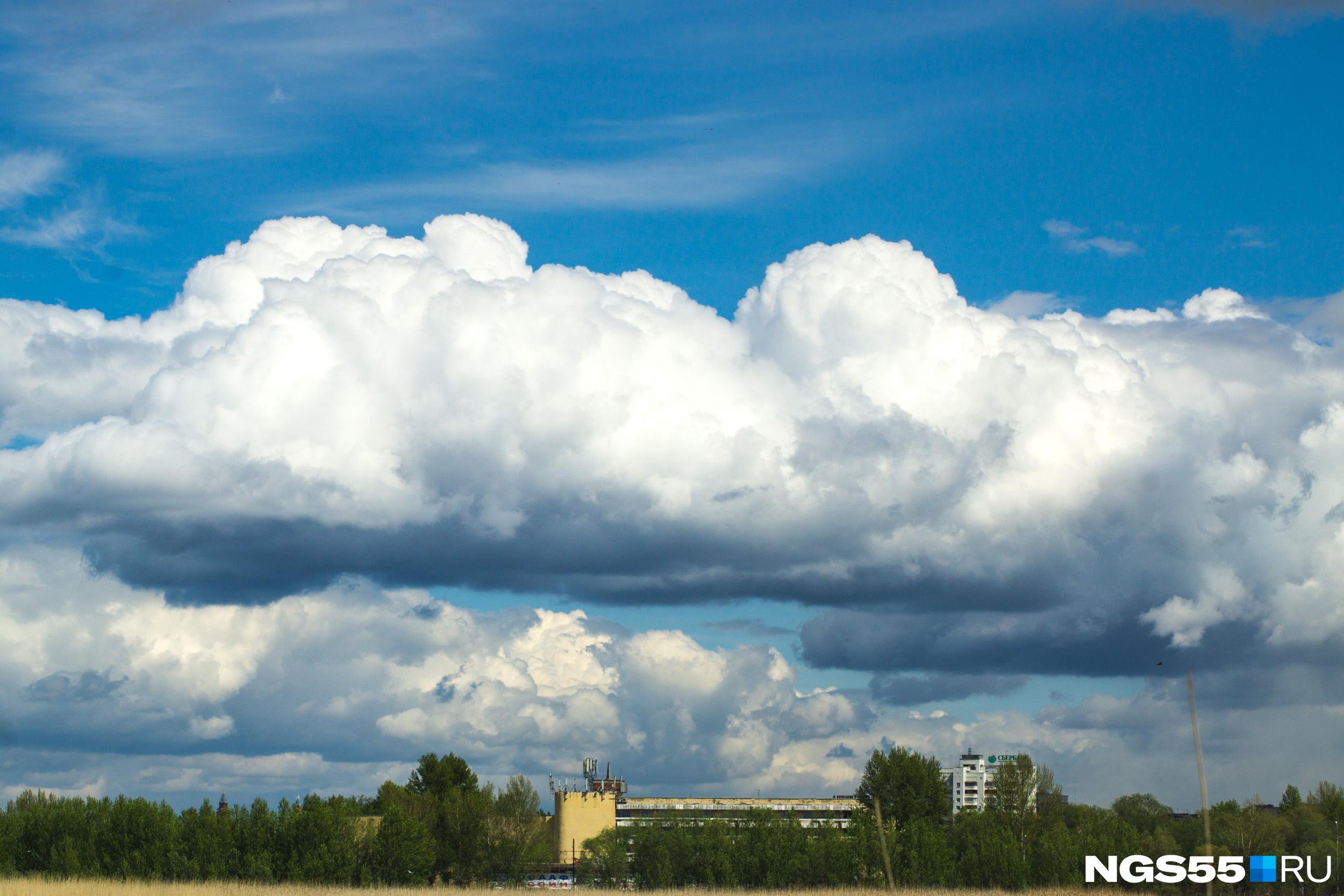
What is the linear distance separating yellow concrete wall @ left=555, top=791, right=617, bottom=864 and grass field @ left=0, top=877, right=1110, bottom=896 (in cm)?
6126

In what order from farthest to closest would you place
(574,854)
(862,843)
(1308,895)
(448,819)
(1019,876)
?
(574,854) < (448,819) < (862,843) < (1019,876) < (1308,895)

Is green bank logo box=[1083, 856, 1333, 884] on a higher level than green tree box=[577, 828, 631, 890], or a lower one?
higher

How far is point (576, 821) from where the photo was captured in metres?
163

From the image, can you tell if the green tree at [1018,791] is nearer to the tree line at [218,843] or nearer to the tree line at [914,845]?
the tree line at [914,845]

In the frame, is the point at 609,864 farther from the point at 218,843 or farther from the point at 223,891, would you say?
the point at 223,891

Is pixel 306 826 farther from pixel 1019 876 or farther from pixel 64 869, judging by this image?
pixel 1019 876

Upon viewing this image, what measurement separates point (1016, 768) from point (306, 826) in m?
82.8

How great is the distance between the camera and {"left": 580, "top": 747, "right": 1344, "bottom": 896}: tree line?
352ft

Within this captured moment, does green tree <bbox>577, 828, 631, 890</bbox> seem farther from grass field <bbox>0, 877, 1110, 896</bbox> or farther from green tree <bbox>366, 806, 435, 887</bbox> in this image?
grass field <bbox>0, 877, 1110, 896</bbox>

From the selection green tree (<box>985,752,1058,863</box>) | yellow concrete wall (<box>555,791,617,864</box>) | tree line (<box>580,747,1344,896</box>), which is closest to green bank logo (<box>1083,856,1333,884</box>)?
tree line (<box>580,747,1344,896</box>)

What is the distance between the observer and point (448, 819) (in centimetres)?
14062

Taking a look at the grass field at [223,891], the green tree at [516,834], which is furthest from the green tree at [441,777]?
the grass field at [223,891]

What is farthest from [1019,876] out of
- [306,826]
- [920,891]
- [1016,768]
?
[306,826]

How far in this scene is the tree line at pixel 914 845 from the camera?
107188 millimetres
